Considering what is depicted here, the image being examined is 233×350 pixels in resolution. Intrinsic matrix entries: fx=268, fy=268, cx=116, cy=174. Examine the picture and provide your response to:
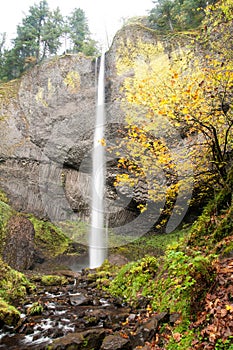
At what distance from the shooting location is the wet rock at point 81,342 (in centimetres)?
368

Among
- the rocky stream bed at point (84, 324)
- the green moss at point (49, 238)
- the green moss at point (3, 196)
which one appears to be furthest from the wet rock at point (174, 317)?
the green moss at point (3, 196)

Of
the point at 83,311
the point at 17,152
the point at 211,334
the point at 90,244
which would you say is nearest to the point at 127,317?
the point at 83,311

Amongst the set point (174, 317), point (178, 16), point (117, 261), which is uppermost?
point (178, 16)

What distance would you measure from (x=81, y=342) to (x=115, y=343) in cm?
49

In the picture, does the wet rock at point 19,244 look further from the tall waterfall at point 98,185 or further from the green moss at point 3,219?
the tall waterfall at point 98,185

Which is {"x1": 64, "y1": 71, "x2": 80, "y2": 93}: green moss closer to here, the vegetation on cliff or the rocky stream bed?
the vegetation on cliff

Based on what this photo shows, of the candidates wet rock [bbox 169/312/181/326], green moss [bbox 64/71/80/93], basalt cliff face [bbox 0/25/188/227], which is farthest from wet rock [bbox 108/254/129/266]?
green moss [bbox 64/71/80/93]

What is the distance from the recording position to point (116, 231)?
18.6 m

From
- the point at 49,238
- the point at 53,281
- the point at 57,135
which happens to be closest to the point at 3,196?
the point at 49,238

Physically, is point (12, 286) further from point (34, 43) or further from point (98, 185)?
point (34, 43)

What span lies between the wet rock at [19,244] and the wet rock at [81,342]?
728 cm

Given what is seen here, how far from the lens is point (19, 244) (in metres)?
11.1

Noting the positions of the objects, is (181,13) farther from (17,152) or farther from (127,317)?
(127,317)

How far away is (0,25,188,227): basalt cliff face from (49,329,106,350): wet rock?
47.4 feet
